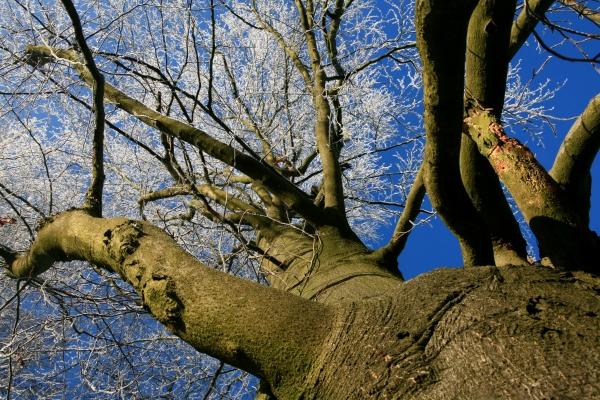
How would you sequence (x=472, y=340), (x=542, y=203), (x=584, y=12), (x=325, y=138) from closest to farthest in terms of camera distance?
(x=472, y=340)
(x=542, y=203)
(x=584, y=12)
(x=325, y=138)

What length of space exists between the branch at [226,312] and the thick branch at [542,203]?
0.69 metres

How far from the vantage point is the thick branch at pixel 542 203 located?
1.36 metres

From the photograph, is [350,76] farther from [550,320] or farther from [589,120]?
Result: [550,320]

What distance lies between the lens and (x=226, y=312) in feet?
3.79

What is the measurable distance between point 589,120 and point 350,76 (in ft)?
6.29

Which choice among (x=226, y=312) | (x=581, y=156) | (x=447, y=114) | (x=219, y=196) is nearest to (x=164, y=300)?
(x=226, y=312)

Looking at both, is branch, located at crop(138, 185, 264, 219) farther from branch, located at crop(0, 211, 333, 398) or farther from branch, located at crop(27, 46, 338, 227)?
branch, located at crop(0, 211, 333, 398)

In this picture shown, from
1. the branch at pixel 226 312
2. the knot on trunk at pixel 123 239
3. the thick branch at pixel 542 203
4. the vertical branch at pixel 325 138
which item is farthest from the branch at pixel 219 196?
the thick branch at pixel 542 203

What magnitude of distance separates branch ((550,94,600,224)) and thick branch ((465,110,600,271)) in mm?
114

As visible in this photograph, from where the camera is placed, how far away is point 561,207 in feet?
4.63

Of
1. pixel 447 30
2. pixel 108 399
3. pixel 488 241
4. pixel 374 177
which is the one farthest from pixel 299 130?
pixel 447 30

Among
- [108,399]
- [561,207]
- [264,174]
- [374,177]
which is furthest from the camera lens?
[374,177]

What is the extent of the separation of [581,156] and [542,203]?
26 centimetres

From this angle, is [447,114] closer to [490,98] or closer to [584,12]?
[490,98]
